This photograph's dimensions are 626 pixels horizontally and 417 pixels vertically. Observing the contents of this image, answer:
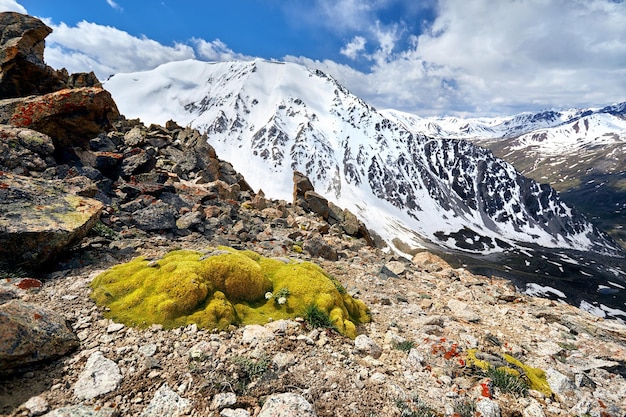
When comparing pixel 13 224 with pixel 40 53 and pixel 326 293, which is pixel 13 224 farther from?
pixel 40 53

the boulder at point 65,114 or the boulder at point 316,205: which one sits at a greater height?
the boulder at point 65,114

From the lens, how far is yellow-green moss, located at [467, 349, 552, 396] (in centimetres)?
805

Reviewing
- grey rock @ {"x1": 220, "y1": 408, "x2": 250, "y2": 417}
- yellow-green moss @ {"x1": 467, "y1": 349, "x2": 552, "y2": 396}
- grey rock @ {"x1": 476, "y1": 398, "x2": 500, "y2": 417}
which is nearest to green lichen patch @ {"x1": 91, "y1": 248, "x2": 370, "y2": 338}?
grey rock @ {"x1": 220, "y1": 408, "x2": 250, "y2": 417}

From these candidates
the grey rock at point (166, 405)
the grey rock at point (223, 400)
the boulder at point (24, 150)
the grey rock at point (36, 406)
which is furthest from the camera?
the boulder at point (24, 150)

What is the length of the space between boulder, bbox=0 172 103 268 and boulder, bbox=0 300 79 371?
13.3 ft

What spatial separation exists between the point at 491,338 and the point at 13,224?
16.6 meters

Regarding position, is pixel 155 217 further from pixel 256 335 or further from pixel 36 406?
pixel 36 406

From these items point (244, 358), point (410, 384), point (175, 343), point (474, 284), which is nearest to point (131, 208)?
point (175, 343)

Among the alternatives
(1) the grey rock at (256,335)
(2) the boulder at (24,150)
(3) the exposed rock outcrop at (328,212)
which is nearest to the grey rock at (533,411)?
(1) the grey rock at (256,335)

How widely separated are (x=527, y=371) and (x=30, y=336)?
1219cm

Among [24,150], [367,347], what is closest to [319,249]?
[367,347]

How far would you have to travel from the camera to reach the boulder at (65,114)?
16844mm

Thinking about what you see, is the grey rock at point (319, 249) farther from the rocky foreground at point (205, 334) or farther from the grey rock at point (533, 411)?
the grey rock at point (533, 411)

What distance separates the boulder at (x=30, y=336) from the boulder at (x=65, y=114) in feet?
49.7
